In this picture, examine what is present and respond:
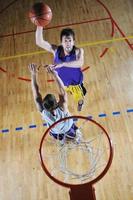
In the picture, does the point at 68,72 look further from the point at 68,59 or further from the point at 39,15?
the point at 39,15

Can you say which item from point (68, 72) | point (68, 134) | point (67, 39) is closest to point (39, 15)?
point (67, 39)

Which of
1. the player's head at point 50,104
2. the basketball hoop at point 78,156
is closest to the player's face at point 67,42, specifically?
the player's head at point 50,104

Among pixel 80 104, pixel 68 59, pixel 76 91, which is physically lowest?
pixel 80 104

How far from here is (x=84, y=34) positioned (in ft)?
28.4

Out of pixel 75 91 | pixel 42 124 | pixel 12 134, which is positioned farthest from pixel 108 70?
pixel 12 134

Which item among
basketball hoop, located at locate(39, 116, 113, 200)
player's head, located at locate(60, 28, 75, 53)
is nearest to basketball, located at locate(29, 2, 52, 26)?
player's head, located at locate(60, 28, 75, 53)

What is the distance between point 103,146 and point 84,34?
11.0 ft

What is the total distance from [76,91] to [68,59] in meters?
0.81

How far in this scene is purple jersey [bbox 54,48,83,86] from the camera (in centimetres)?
636

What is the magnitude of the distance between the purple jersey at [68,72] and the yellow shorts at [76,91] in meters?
0.09

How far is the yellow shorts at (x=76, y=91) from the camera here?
6.85m

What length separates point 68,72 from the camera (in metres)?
6.61

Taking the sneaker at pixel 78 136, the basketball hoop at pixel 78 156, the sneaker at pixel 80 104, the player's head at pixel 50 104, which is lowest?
the basketball hoop at pixel 78 156

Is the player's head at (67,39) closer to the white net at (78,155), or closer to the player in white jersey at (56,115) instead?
the player in white jersey at (56,115)
